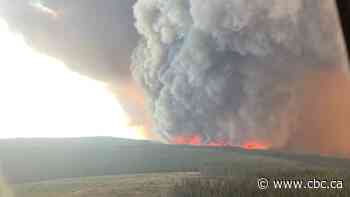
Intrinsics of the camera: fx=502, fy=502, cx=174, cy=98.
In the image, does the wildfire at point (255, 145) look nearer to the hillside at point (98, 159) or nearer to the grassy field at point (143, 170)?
the grassy field at point (143, 170)

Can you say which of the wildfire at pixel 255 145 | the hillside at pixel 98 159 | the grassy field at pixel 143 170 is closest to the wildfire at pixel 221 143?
the wildfire at pixel 255 145

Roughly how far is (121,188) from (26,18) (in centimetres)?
559

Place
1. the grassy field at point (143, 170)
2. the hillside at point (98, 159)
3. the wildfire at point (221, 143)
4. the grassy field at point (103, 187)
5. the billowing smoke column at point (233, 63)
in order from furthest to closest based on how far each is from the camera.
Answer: the billowing smoke column at point (233, 63), the wildfire at point (221, 143), the hillside at point (98, 159), the grassy field at point (103, 187), the grassy field at point (143, 170)

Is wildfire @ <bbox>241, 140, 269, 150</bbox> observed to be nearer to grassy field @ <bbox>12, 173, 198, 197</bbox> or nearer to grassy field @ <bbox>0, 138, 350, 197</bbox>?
grassy field @ <bbox>0, 138, 350, 197</bbox>

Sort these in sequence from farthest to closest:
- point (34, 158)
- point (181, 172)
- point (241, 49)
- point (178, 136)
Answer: point (241, 49) → point (178, 136) → point (34, 158) → point (181, 172)

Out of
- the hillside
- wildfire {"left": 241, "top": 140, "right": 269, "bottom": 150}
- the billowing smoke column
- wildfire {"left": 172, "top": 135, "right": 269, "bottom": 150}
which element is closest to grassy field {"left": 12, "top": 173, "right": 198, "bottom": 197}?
the hillside

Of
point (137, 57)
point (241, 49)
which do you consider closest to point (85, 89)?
point (137, 57)

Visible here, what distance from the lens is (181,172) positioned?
1084 cm

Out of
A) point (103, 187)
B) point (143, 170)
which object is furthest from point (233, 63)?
point (103, 187)

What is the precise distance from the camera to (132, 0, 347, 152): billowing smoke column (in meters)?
14.3

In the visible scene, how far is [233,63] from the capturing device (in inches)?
718

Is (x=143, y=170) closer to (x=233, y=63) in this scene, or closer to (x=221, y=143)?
(x=221, y=143)

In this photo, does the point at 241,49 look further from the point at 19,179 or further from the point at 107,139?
the point at 19,179

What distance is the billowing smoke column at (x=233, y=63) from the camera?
14258 millimetres
